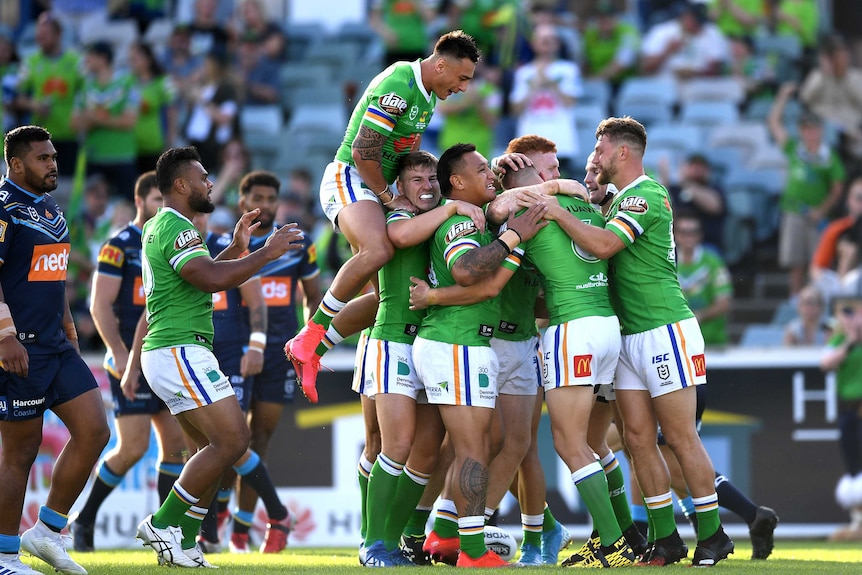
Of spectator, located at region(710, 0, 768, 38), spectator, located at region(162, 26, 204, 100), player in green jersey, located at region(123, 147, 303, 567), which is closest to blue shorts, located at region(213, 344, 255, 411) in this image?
player in green jersey, located at region(123, 147, 303, 567)

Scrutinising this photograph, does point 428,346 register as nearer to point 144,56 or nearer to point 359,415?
point 359,415

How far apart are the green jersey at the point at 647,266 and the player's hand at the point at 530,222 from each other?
419mm

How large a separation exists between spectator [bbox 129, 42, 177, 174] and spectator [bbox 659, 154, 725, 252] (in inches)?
276

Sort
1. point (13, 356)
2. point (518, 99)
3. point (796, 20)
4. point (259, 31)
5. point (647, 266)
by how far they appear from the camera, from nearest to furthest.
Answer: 1. point (13, 356)
2. point (647, 266)
3. point (518, 99)
4. point (796, 20)
5. point (259, 31)

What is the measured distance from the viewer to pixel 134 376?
380 inches

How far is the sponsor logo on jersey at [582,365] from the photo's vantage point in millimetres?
7523

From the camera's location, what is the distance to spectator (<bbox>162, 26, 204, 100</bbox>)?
18.6m

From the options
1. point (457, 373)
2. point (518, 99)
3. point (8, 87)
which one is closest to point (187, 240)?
point (457, 373)

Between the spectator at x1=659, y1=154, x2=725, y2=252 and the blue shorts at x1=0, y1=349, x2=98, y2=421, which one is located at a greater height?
the spectator at x1=659, y1=154, x2=725, y2=252

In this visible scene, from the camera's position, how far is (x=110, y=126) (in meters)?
17.1

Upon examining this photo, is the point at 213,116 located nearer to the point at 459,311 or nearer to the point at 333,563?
the point at 333,563

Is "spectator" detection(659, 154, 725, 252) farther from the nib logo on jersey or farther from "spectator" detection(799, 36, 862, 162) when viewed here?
the nib logo on jersey

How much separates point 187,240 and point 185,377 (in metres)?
0.84

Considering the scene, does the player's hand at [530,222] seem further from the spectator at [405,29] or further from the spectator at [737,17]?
the spectator at [737,17]
